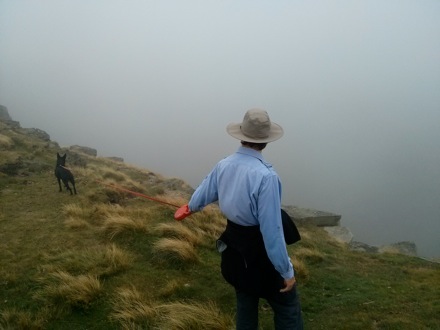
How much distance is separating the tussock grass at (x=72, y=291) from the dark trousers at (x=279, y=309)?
8.68 feet

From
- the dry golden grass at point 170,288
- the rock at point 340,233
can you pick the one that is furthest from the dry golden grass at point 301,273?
the rock at point 340,233

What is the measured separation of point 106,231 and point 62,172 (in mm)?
4439

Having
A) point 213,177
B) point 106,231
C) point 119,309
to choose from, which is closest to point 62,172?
point 106,231

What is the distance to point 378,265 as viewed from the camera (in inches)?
345

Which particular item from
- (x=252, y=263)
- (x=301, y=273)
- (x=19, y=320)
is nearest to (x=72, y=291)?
(x=19, y=320)

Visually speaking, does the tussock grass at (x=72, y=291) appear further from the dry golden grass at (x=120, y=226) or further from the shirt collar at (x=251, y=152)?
the shirt collar at (x=251, y=152)

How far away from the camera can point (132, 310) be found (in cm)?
493

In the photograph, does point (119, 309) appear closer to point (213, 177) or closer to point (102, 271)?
point (102, 271)

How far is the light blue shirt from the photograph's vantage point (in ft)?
10.1

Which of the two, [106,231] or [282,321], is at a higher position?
[282,321]

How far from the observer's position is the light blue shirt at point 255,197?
121 inches

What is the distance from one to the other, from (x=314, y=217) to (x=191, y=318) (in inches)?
519

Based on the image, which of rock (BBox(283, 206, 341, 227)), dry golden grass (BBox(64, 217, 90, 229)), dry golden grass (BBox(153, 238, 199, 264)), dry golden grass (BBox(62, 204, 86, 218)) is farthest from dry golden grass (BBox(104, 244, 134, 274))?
rock (BBox(283, 206, 341, 227))

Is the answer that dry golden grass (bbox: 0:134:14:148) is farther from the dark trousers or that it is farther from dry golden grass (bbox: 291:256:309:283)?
the dark trousers
